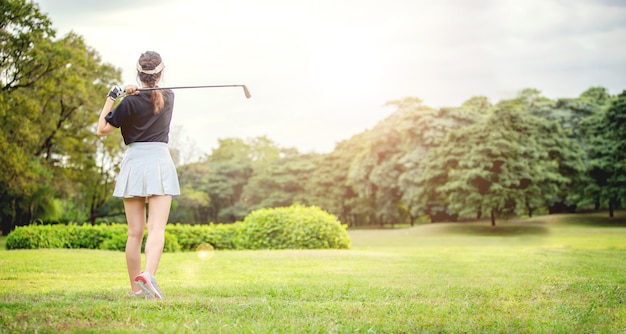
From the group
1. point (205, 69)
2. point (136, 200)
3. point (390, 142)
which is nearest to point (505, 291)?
point (136, 200)

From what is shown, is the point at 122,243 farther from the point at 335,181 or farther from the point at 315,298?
the point at 335,181

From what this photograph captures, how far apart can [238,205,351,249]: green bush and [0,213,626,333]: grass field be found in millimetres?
6874

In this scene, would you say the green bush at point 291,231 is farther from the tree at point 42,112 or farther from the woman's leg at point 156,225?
the woman's leg at point 156,225

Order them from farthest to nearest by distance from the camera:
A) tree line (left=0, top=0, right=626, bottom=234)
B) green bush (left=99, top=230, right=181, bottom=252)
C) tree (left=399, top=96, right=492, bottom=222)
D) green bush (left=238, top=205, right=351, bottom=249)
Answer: tree (left=399, top=96, right=492, bottom=222) → tree line (left=0, top=0, right=626, bottom=234) → green bush (left=238, top=205, right=351, bottom=249) → green bush (left=99, top=230, right=181, bottom=252)

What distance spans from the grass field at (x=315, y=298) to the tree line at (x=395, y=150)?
50.0ft

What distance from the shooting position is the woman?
17.7ft

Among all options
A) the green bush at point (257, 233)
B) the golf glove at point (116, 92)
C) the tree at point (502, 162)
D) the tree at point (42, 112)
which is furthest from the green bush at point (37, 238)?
the tree at point (502, 162)

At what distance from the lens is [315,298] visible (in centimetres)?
593

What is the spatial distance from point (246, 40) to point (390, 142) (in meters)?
28.7

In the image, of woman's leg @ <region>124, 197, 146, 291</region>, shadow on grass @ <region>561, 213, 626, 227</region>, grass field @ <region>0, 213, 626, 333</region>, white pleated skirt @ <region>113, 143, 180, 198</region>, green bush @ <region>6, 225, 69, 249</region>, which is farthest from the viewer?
shadow on grass @ <region>561, 213, 626, 227</region>

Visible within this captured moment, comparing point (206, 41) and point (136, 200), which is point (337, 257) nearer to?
point (206, 41)

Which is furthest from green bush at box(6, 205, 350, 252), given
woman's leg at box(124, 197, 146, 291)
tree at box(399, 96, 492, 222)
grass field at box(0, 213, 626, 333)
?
tree at box(399, 96, 492, 222)

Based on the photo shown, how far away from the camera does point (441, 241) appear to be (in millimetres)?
31703

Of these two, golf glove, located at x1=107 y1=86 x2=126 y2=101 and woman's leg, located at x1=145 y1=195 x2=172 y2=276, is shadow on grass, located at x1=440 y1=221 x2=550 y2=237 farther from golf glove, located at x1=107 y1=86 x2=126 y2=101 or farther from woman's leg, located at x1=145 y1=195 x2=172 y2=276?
golf glove, located at x1=107 y1=86 x2=126 y2=101
